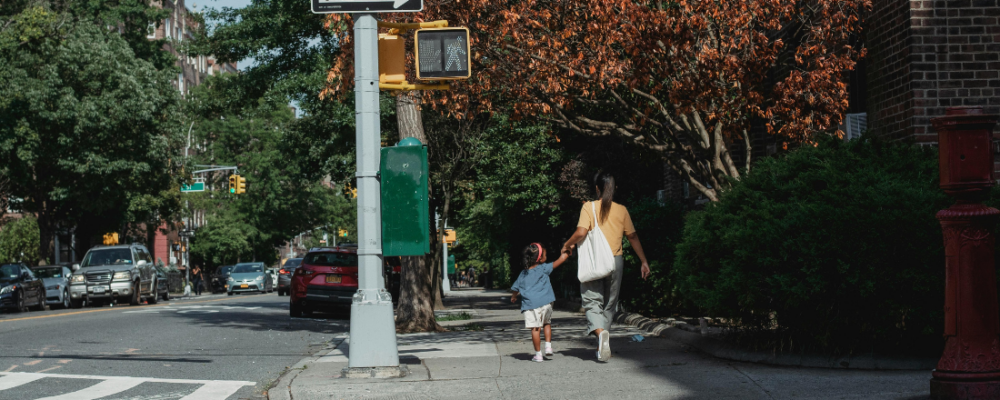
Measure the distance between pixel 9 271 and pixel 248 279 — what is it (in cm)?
2123

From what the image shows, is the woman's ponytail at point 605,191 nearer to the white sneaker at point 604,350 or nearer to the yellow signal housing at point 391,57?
the white sneaker at point 604,350

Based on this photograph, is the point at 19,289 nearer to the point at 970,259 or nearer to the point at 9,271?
the point at 9,271

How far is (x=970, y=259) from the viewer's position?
588 cm

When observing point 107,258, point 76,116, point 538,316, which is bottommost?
point 538,316

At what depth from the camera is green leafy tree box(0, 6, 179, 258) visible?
107 ft

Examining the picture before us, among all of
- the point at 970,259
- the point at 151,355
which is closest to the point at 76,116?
the point at 151,355

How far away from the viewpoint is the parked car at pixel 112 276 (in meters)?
30.7

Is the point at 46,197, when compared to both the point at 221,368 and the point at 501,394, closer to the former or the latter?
the point at 221,368

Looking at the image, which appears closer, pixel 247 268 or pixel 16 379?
pixel 16 379

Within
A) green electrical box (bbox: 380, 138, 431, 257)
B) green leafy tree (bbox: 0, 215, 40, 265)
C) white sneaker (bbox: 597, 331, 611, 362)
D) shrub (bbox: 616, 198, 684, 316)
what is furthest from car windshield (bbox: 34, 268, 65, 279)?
white sneaker (bbox: 597, 331, 611, 362)

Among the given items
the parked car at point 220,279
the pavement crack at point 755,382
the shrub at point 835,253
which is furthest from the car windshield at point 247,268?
the pavement crack at point 755,382

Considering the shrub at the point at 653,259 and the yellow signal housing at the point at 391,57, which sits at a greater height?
the yellow signal housing at the point at 391,57

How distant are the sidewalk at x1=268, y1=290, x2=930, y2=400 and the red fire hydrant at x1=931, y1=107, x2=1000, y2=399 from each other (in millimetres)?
555

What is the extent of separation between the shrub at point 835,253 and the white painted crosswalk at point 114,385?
4140 millimetres
